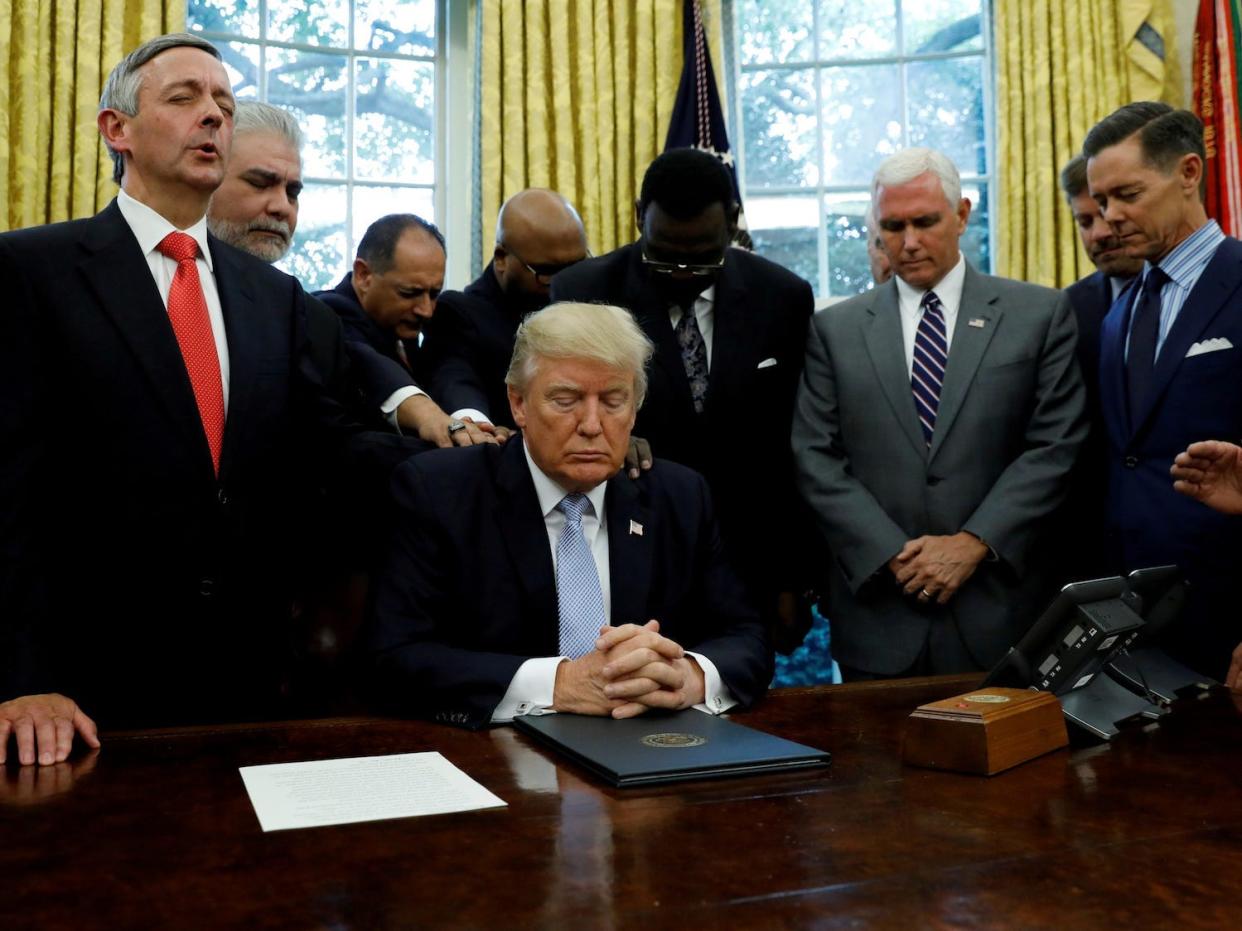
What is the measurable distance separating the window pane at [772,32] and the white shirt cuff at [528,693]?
489cm

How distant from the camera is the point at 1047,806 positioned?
4.84 ft

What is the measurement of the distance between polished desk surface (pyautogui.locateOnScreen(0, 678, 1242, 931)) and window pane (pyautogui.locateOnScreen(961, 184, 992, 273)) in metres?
4.58

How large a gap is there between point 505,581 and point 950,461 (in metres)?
1.24

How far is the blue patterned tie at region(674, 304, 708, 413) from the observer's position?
9.96ft

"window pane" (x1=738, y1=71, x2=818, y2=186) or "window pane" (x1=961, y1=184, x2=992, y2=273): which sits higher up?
"window pane" (x1=738, y1=71, x2=818, y2=186)

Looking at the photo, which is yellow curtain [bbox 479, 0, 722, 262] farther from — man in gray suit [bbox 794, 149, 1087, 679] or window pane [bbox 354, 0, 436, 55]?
man in gray suit [bbox 794, 149, 1087, 679]

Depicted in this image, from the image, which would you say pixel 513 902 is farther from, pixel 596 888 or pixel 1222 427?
pixel 1222 427

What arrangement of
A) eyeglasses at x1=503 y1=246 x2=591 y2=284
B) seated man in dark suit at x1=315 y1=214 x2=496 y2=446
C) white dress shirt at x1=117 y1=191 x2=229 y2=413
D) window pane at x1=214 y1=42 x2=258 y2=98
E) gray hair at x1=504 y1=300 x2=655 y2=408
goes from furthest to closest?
1. window pane at x1=214 y1=42 x2=258 y2=98
2. eyeglasses at x1=503 y1=246 x2=591 y2=284
3. seated man in dark suit at x1=315 y1=214 x2=496 y2=446
4. gray hair at x1=504 y1=300 x2=655 y2=408
5. white dress shirt at x1=117 y1=191 x2=229 y2=413

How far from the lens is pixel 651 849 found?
1.29m

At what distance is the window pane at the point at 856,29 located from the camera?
246 inches

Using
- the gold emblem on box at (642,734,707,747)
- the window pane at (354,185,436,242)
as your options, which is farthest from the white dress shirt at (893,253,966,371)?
the window pane at (354,185,436,242)

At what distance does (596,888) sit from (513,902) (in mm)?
88

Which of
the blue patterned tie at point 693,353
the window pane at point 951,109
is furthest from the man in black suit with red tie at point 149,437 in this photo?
the window pane at point 951,109

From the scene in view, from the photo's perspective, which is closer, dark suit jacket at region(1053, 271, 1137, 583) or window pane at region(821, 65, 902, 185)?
dark suit jacket at region(1053, 271, 1137, 583)
